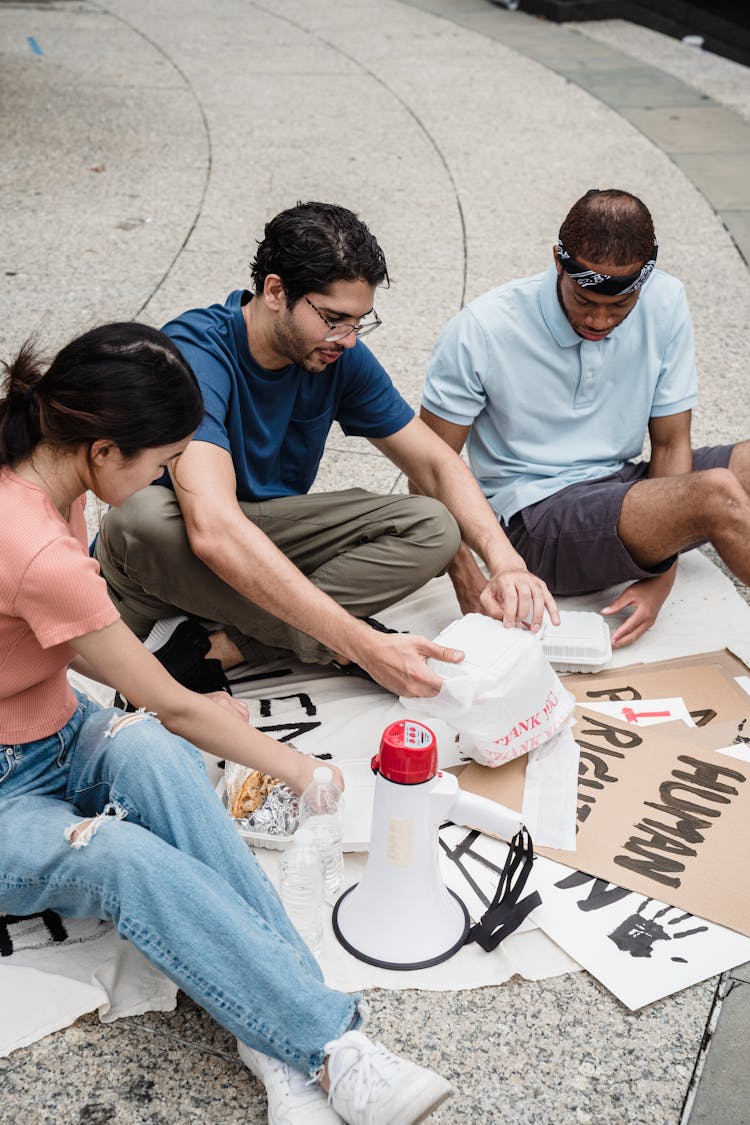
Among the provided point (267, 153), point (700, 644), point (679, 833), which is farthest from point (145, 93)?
point (679, 833)

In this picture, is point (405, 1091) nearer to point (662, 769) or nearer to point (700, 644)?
point (662, 769)

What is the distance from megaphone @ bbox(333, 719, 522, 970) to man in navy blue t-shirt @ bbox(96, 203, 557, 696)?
17.2 inches

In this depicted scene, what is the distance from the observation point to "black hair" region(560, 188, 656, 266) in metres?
3.27

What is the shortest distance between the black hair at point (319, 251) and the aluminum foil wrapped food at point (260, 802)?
45.7 inches

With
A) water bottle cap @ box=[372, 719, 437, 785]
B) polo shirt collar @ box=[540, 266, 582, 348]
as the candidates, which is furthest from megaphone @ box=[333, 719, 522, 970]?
polo shirt collar @ box=[540, 266, 582, 348]

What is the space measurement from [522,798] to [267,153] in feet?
19.3

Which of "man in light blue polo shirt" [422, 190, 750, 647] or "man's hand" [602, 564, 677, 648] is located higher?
"man in light blue polo shirt" [422, 190, 750, 647]

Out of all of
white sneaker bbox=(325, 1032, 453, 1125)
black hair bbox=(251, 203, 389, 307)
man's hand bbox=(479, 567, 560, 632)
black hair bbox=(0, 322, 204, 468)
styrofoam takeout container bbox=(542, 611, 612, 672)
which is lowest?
styrofoam takeout container bbox=(542, 611, 612, 672)

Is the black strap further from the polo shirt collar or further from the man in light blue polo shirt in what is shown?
the polo shirt collar

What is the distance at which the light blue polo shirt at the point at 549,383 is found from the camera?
3.57 m

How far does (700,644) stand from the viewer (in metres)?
3.55

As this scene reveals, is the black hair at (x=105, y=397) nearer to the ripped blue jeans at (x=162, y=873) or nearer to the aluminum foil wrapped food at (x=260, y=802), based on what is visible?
the ripped blue jeans at (x=162, y=873)

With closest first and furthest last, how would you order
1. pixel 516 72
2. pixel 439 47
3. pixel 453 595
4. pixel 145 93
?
1. pixel 453 595
2. pixel 145 93
3. pixel 516 72
4. pixel 439 47

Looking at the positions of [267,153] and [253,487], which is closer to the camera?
[253,487]
